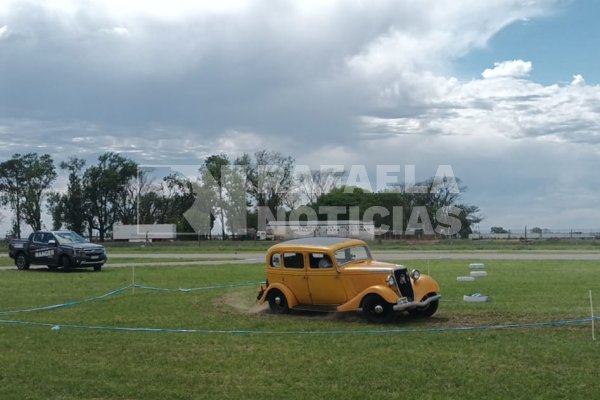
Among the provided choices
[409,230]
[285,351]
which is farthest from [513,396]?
[409,230]

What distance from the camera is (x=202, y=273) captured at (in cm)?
2670

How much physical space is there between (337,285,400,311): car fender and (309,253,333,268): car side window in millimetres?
926

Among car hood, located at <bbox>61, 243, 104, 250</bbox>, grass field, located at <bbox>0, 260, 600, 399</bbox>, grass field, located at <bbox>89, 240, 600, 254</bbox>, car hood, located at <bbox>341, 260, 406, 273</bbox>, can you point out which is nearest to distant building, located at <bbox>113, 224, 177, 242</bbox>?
grass field, located at <bbox>89, 240, 600, 254</bbox>

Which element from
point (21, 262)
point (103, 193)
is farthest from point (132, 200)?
point (21, 262)

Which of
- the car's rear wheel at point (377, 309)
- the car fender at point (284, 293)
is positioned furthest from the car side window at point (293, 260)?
the car's rear wheel at point (377, 309)

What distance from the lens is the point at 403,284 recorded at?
12.9 m

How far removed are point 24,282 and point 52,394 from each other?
57.6ft

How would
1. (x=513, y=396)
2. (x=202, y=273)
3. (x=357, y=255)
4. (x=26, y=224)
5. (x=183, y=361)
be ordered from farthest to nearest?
(x=26, y=224) → (x=202, y=273) → (x=357, y=255) → (x=183, y=361) → (x=513, y=396)

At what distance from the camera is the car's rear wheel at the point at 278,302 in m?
14.2

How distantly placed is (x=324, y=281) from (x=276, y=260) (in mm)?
1373

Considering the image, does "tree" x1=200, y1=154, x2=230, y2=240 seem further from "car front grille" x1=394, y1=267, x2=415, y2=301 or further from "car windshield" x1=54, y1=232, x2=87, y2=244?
"car front grille" x1=394, y1=267, x2=415, y2=301

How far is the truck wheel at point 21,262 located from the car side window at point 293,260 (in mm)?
21452

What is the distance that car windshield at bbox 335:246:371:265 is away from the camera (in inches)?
537

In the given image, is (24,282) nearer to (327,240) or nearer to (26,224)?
(327,240)
